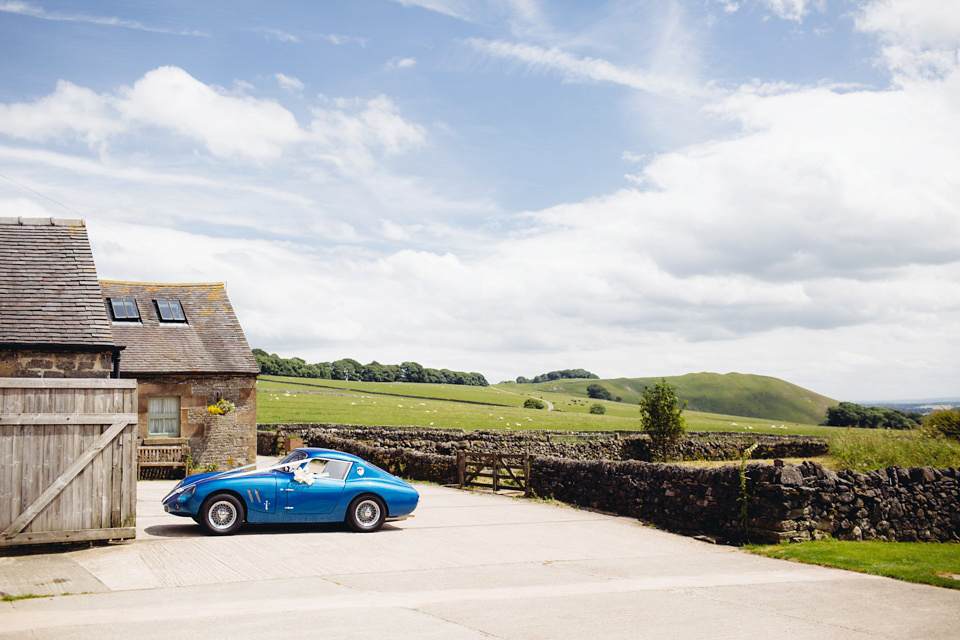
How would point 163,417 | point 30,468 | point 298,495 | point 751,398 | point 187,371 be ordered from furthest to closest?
point 751,398
point 163,417
point 187,371
point 298,495
point 30,468

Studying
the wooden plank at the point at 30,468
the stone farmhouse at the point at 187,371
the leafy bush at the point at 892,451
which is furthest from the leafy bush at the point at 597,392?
the wooden plank at the point at 30,468

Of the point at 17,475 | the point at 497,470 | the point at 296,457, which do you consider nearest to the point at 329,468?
the point at 296,457

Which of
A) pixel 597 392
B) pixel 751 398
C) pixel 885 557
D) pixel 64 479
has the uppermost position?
pixel 597 392

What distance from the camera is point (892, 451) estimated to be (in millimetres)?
24031

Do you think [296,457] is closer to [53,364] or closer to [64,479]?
[64,479]

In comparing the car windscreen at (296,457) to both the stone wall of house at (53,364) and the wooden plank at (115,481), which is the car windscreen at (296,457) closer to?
the wooden plank at (115,481)

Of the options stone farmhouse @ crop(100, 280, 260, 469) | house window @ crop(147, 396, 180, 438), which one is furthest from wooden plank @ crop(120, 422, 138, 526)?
house window @ crop(147, 396, 180, 438)

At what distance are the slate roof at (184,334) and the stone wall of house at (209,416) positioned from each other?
438 mm

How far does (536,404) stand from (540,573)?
3406 inches

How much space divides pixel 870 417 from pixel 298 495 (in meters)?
102

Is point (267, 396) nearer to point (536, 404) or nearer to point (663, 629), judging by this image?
point (536, 404)

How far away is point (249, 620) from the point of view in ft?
26.8

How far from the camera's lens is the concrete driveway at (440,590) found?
323 inches

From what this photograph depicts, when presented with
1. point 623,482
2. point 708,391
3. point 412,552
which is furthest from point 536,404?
point 708,391
